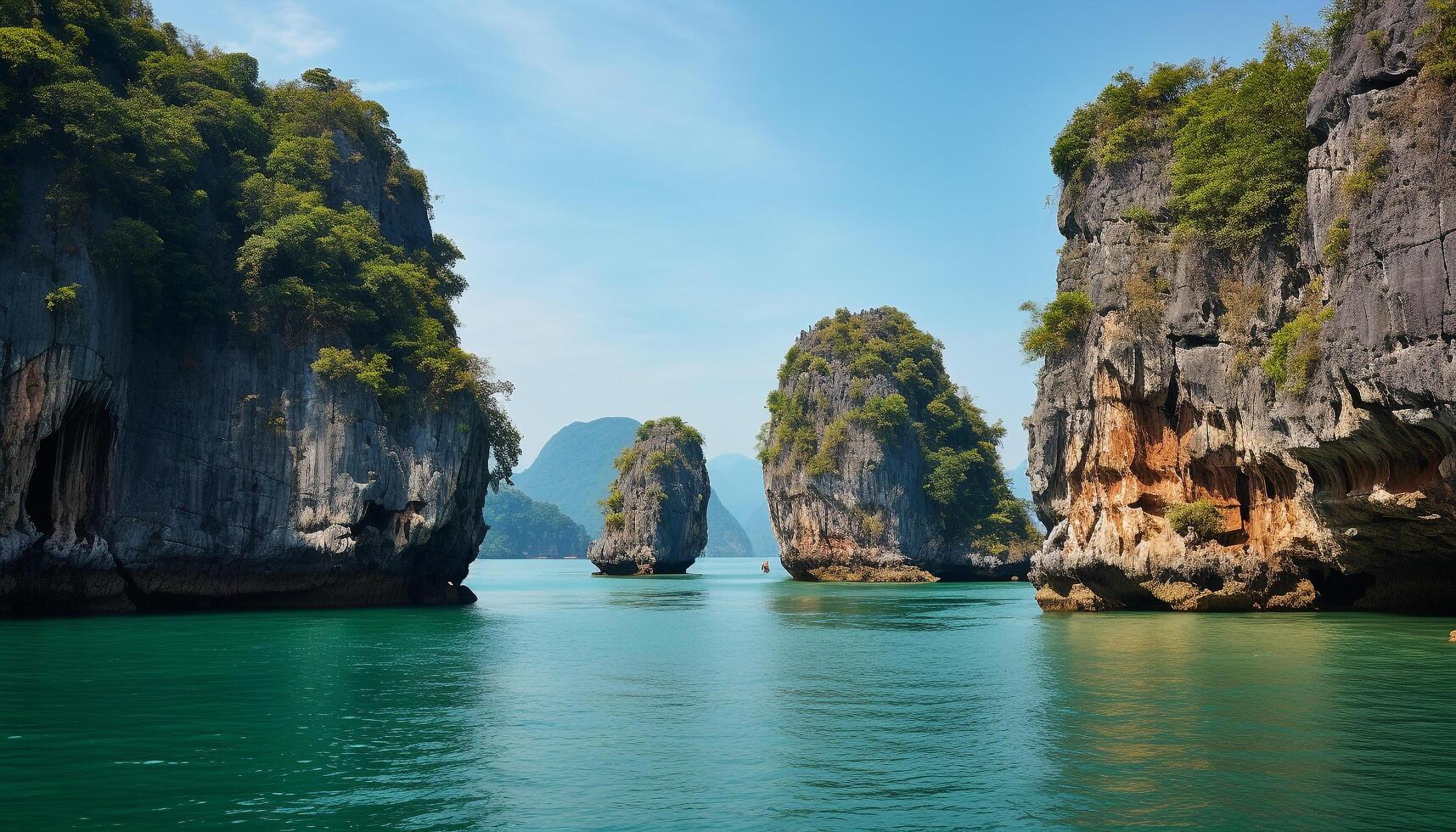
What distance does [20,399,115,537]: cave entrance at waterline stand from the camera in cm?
2825

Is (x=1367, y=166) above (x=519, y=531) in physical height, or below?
above

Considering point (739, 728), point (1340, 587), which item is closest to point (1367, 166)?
point (1340, 587)

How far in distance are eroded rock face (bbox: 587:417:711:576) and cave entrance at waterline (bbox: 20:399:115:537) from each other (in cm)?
5748

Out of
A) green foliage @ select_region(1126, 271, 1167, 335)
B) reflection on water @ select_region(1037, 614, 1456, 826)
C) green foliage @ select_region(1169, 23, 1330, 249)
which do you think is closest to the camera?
reflection on water @ select_region(1037, 614, 1456, 826)

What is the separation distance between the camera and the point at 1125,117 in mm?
32688

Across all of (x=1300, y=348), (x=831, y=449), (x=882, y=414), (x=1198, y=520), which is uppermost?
(x=882, y=414)

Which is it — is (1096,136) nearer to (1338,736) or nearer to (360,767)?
(1338,736)

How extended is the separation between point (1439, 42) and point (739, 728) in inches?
778

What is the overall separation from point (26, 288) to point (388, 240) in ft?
56.5

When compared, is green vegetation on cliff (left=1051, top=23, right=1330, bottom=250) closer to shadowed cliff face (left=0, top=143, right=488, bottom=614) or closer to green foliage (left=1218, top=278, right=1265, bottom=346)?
green foliage (left=1218, top=278, right=1265, bottom=346)

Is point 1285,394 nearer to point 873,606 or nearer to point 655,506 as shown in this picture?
point 873,606

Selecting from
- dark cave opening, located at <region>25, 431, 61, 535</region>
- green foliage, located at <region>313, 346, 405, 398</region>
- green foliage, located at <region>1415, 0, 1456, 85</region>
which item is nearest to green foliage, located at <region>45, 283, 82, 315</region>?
dark cave opening, located at <region>25, 431, 61, 535</region>

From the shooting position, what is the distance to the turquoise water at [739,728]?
981 centimetres

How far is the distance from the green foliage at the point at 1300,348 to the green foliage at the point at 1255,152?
2.67 meters
